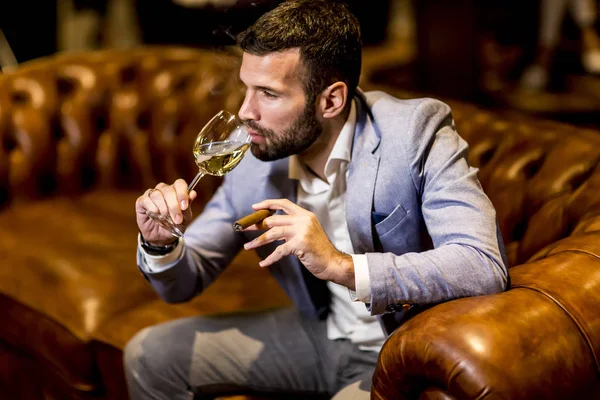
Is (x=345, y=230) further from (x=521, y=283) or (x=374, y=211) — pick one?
(x=521, y=283)

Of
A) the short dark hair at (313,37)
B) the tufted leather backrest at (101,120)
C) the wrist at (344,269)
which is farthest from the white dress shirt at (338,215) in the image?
the tufted leather backrest at (101,120)

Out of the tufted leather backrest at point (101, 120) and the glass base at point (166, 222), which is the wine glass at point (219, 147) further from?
the tufted leather backrest at point (101, 120)

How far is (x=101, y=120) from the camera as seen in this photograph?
2736 millimetres

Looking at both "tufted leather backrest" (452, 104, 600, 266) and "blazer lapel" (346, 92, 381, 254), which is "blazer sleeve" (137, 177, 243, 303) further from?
"tufted leather backrest" (452, 104, 600, 266)

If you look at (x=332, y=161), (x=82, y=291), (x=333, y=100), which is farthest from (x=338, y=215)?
(x=82, y=291)

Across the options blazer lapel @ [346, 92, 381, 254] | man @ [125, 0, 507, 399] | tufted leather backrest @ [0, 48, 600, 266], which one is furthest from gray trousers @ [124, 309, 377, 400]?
tufted leather backrest @ [0, 48, 600, 266]

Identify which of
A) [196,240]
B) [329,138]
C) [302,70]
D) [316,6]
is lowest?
[196,240]

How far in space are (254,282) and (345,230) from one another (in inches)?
24.6

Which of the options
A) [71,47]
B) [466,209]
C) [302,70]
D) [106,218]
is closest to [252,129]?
[302,70]

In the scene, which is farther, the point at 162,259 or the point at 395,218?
the point at 162,259

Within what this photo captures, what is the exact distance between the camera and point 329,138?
5.22ft

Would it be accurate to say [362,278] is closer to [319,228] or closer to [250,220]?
[319,228]

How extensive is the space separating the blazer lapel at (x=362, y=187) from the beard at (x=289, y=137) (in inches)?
3.8

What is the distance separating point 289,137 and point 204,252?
0.38 m
